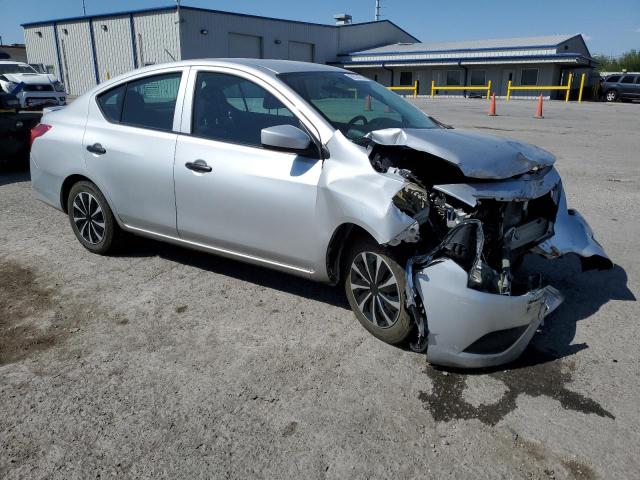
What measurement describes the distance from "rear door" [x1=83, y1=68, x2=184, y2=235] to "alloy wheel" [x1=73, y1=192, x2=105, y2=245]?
28cm

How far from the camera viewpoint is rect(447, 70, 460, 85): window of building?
4281cm

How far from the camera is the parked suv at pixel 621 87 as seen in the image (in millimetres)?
31906

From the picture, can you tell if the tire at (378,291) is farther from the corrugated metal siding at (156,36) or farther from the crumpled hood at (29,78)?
the corrugated metal siding at (156,36)

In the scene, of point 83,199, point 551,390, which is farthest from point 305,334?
point 83,199

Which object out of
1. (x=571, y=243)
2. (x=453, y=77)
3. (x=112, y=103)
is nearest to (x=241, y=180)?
(x=112, y=103)

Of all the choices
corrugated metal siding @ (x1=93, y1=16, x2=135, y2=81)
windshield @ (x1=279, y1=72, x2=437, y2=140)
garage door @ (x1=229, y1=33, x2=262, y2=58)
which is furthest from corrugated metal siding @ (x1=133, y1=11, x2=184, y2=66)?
windshield @ (x1=279, y1=72, x2=437, y2=140)

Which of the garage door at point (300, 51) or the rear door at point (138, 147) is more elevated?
the garage door at point (300, 51)

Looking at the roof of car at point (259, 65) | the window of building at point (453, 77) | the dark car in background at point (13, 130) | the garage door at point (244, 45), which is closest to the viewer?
the roof of car at point (259, 65)

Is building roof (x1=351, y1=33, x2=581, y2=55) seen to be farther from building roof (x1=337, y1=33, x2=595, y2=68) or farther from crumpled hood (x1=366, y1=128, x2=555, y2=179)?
crumpled hood (x1=366, y1=128, x2=555, y2=179)

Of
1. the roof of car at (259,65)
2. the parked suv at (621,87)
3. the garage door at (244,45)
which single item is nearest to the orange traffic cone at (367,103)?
the roof of car at (259,65)

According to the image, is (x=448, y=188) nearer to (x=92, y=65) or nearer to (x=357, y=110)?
(x=357, y=110)

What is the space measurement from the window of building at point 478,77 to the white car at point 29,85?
30349mm

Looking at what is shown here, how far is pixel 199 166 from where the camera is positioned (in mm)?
4027

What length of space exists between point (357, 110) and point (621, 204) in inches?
180
